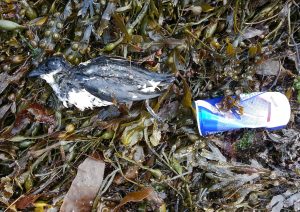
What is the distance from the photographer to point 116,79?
159cm

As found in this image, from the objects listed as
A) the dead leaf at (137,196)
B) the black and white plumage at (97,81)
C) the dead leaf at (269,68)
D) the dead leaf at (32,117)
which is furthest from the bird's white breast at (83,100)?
the dead leaf at (269,68)

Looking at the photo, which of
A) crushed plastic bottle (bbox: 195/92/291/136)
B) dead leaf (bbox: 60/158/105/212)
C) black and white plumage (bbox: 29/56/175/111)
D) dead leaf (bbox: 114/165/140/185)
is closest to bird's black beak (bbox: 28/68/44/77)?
black and white plumage (bbox: 29/56/175/111)

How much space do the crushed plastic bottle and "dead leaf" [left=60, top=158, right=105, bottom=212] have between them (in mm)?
411

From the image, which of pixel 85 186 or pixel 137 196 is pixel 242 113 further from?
pixel 85 186

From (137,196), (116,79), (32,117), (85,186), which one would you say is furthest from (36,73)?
(137,196)

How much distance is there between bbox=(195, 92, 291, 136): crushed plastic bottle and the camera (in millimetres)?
1656

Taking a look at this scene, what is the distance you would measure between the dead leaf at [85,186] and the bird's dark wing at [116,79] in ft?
0.84

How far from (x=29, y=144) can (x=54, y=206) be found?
243 mm

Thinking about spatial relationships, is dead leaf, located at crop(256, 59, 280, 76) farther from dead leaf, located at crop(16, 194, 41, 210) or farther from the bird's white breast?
dead leaf, located at crop(16, 194, 41, 210)

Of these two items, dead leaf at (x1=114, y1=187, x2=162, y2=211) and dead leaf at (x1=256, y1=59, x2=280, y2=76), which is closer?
dead leaf at (x1=114, y1=187, x2=162, y2=211)

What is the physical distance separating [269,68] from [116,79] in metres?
0.61

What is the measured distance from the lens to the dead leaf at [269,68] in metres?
1.74

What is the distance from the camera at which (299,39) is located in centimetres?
176

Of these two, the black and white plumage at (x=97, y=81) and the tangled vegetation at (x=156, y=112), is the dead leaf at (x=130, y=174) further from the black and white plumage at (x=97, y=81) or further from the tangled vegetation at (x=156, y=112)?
the black and white plumage at (x=97, y=81)
